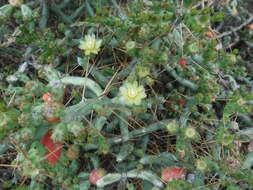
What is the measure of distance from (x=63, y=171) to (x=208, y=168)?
25.2 inches

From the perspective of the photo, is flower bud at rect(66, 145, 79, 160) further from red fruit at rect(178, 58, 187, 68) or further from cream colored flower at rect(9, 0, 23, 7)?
cream colored flower at rect(9, 0, 23, 7)

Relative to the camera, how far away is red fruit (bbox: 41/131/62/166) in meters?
1.57

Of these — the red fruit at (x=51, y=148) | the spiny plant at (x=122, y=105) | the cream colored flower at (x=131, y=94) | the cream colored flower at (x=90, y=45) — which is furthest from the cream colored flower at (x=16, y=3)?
the cream colored flower at (x=131, y=94)

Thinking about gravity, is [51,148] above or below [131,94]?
below

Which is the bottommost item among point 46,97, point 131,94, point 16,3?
point 46,97

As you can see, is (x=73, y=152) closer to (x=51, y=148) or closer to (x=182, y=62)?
(x=51, y=148)

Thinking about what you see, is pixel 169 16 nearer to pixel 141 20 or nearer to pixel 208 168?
pixel 141 20

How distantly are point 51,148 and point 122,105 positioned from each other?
16.1 inches

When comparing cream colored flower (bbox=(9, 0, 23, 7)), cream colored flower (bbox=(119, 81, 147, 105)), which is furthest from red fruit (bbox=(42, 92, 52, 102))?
cream colored flower (bbox=(9, 0, 23, 7))

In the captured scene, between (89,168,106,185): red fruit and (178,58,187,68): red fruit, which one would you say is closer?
→ (89,168,106,185): red fruit

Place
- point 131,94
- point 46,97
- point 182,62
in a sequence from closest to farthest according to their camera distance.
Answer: point 131,94, point 46,97, point 182,62

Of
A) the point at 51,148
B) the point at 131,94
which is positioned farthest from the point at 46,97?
the point at 131,94

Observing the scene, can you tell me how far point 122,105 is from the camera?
4.86 feet

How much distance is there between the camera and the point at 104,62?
187 cm
